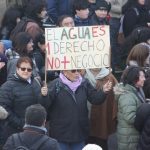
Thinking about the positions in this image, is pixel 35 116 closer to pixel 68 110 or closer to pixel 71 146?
pixel 68 110

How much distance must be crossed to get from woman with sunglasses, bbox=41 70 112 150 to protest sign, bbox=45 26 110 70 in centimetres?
16

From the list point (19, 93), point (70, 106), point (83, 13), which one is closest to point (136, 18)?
point (83, 13)

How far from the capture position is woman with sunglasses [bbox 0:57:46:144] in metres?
7.80

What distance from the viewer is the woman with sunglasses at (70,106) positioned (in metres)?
7.92

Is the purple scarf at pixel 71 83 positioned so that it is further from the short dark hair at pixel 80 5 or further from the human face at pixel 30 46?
the short dark hair at pixel 80 5

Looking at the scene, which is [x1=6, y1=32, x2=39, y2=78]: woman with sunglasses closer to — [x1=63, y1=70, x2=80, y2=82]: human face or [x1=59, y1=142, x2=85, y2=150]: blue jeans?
[x1=63, y1=70, x2=80, y2=82]: human face

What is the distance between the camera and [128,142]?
7855mm

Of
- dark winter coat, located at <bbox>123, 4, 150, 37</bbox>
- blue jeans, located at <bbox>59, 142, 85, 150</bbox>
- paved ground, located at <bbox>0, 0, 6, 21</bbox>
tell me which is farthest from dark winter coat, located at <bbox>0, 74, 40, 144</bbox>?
paved ground, located at <bbox>0, 0, 6, 21</bbox>

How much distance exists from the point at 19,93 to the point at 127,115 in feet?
4.25

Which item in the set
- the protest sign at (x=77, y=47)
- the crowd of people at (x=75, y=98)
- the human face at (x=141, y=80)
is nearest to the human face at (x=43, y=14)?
the crowd of people at (x=75, y=98)

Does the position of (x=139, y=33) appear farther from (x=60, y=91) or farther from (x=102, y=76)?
(x=60, y=91)

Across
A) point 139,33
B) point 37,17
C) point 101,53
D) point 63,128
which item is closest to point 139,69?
point 101,53

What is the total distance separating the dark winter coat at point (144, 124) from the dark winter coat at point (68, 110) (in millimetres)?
613

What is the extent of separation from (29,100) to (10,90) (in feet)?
0.85
